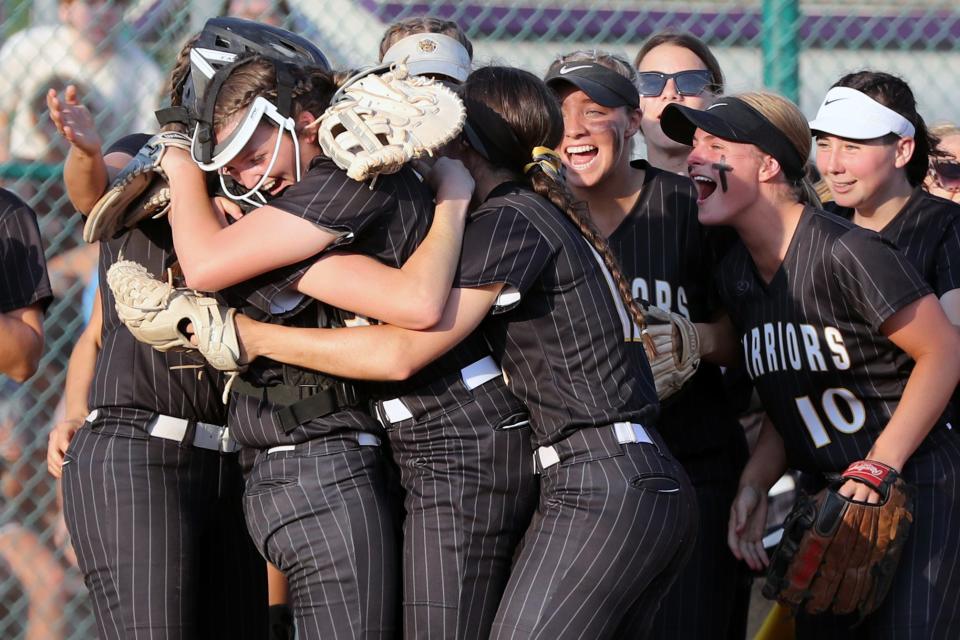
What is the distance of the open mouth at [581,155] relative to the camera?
11.6 ft

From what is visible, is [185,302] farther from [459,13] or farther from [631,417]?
[459,13]

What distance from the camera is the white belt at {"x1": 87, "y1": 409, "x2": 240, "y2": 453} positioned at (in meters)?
3.09

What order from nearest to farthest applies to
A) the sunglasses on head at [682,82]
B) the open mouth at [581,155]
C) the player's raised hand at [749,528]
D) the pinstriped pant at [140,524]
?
the pinstriped pant at [140,524]
the player's raised hand at [749,528]
the open mouth at [581,155]
the sunglasses on head at [682,82]

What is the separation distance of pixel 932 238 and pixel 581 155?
3.32ft

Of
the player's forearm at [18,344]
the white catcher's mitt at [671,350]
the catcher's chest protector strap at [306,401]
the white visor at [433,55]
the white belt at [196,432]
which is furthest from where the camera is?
the white visor at [433,55]

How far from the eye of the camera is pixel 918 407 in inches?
121

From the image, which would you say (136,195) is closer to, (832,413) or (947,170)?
(832,413)

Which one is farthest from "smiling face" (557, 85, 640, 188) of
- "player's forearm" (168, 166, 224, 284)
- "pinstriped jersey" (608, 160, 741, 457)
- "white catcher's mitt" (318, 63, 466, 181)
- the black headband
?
"player's forearm" (168, 166, 224, 284)

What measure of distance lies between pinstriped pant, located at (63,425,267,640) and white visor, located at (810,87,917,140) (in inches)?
77.8

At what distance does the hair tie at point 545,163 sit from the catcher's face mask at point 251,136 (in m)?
0.54

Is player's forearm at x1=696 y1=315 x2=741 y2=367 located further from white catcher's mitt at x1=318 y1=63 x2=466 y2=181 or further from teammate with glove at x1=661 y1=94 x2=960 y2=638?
white catcher's mitt at x1=318 y1=63 x2=466 y2=181

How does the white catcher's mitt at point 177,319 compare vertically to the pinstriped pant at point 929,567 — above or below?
above

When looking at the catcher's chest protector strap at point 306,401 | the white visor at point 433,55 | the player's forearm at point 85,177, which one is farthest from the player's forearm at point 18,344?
the white visor at point 433,55

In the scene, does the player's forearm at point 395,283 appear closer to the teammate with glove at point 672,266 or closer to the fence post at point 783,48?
the teammate with glove at point 672,266
